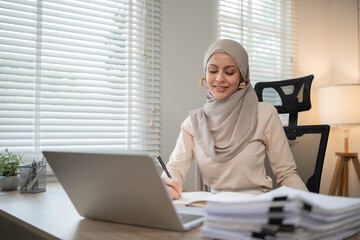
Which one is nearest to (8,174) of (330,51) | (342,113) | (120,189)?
(120,189)

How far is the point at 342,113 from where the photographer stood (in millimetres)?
3162

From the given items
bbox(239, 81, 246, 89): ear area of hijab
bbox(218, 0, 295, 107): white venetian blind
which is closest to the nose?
bbox(239, 81, 246, 89): ear area of hijab

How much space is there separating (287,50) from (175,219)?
3.01m

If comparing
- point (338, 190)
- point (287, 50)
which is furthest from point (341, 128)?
point (287, 50)

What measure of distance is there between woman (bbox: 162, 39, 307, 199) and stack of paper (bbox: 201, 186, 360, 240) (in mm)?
830

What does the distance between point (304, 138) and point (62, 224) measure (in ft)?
4.55

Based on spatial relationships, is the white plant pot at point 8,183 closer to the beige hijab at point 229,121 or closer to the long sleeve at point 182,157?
the long sleeve at point 182,157

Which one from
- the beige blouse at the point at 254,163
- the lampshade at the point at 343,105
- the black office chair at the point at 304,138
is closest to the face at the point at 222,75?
the beige blouse at the point at 254,163

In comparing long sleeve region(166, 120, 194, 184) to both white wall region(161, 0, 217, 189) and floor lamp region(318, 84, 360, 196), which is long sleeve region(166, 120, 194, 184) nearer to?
white wall region(161, 0, 217, 189)

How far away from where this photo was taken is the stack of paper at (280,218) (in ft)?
1.94

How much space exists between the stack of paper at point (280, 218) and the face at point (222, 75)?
101cm

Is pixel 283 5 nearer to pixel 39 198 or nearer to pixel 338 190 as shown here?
pixel 338 190

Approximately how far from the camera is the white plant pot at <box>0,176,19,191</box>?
58.7 inches

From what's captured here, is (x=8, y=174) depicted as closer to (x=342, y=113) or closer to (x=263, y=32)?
(x=263, y=32)
